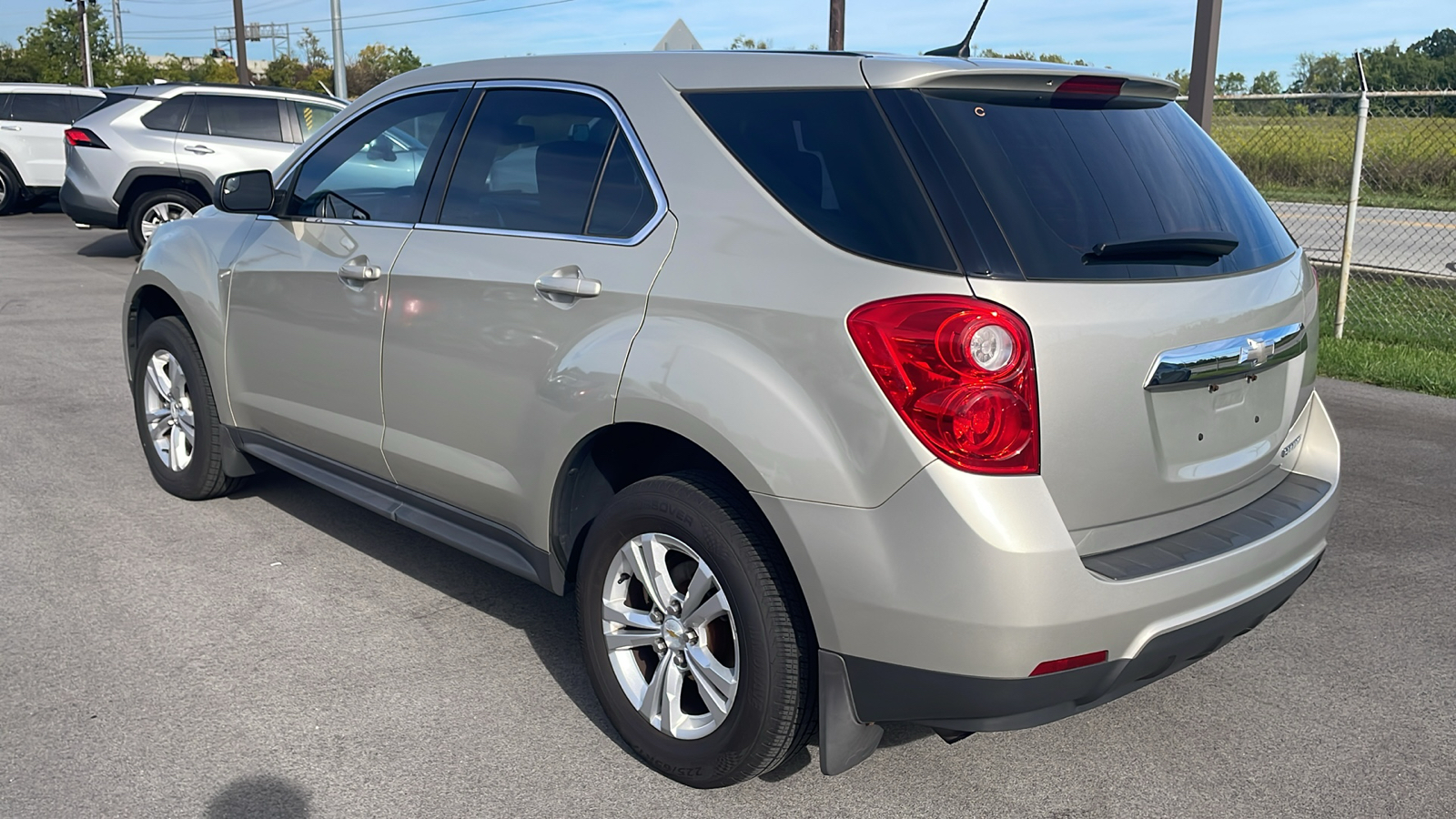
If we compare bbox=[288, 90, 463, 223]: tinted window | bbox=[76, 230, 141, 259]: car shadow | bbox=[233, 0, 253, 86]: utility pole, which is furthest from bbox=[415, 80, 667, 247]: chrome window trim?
bbox=[233, 0, 253, 86]: utility pole

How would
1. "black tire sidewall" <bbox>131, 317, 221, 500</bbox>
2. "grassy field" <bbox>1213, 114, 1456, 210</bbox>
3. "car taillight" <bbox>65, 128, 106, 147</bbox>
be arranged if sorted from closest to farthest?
"black tire sidewall" <bbox>131, 317, 221, 500</bbox>
"car taillight" <bbox>65, 128, 106, 147</bbox>
"grassy field" <bbox>1213, 114, 1456, 210</bbox>

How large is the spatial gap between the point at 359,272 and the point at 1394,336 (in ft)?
26.6

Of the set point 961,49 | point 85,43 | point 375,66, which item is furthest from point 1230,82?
point 375,66

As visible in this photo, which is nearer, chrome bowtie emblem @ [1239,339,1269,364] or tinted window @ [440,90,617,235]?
chrome bowtie emblem @ [1239,339,1269,364]

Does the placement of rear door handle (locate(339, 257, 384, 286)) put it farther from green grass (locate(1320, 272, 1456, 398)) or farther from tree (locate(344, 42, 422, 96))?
tree (locate(344, 42, 422, 96))

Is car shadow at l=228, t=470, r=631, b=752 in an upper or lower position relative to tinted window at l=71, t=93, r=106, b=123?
lower

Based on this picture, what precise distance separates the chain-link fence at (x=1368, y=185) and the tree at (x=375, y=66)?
166ft

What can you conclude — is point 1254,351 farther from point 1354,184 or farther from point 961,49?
point 1354,184

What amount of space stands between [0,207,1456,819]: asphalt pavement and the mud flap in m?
0.25

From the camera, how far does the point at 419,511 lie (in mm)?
3891

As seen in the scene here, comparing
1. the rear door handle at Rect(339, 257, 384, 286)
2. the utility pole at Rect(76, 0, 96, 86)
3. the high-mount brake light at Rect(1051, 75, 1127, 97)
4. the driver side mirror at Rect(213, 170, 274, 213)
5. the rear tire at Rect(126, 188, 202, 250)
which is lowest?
the rear tire at Rect(126, 188, 202, 250)

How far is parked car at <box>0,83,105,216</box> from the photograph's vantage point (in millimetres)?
19391

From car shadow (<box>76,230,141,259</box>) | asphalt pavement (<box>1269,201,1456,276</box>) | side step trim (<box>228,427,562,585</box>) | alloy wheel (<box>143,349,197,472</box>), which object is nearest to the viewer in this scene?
side step trim (<box>228,427,562,585</box>)

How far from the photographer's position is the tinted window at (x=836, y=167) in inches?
102
